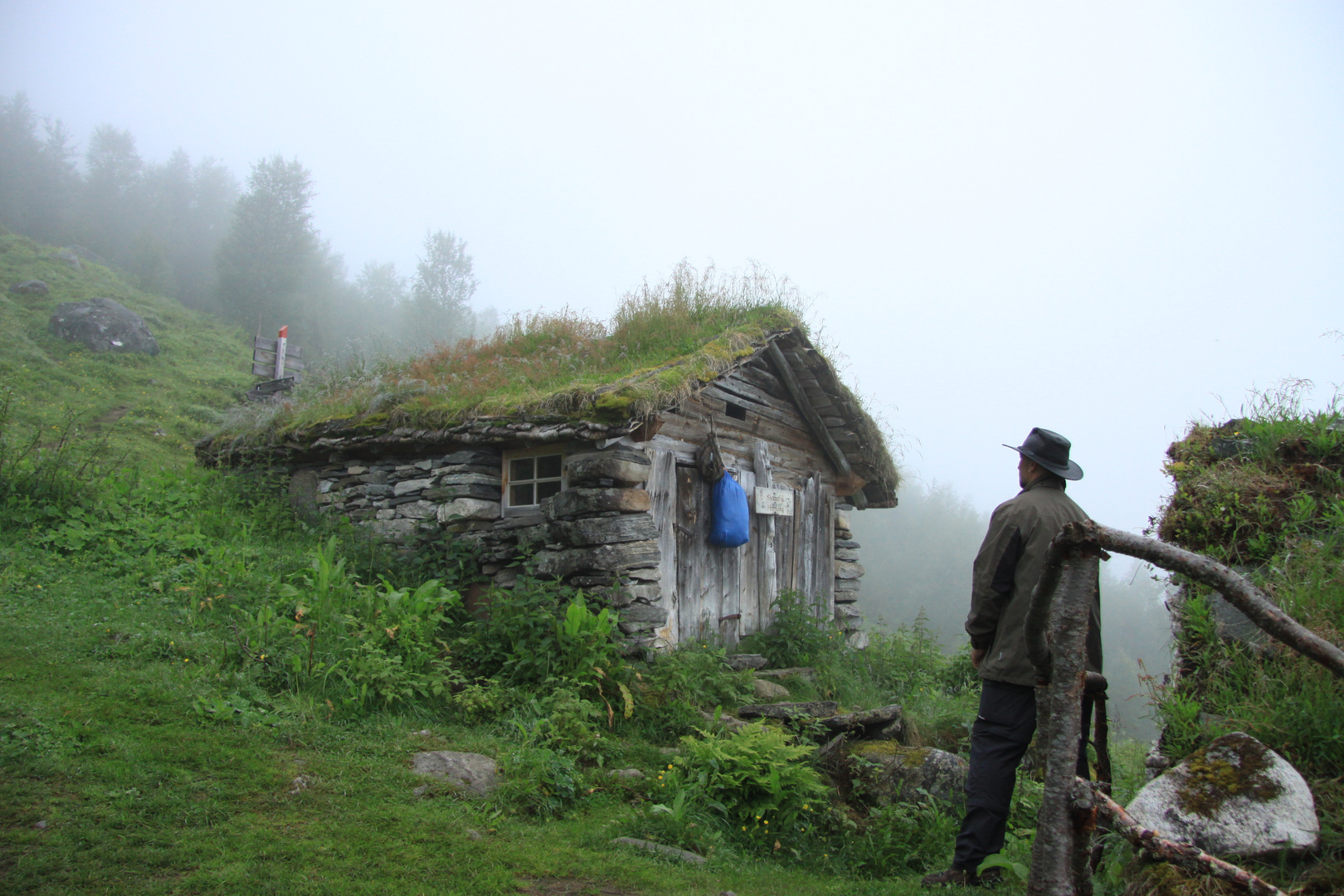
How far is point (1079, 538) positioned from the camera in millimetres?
2080

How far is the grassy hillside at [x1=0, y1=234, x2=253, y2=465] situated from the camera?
14875mm

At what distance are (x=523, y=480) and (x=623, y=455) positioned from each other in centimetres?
149

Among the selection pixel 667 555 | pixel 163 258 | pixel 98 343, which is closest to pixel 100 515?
pixel 667 555

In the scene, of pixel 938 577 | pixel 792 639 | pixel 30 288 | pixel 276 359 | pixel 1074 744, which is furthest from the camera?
pixel 938 577

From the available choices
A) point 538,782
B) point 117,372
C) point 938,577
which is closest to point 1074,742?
point 538,782

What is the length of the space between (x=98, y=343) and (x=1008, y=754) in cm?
2598

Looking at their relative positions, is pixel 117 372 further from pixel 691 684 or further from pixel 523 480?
pixel 691 684

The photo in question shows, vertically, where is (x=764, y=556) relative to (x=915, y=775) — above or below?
above

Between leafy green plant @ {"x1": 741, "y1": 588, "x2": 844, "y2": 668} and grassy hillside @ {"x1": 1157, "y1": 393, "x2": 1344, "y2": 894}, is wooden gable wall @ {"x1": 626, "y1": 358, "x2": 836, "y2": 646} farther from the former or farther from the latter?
grassy hillside @ {"x1": 1157, "y1": 393, "x2": 1344, "y2": 894}

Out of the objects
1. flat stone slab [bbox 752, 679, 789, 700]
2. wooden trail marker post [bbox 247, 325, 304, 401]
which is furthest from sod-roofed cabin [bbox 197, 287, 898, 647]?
wooden trail marker post [bbox 247, 325, 304, 401]

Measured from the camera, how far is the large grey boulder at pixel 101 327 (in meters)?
21.2

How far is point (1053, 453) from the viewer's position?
3.72m

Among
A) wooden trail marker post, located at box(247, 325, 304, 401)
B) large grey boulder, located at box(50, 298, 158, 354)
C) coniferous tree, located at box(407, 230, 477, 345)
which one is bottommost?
wooden trail marker post, located at box(247, 325, 304, 401)

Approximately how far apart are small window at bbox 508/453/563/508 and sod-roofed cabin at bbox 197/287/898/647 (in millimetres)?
16
